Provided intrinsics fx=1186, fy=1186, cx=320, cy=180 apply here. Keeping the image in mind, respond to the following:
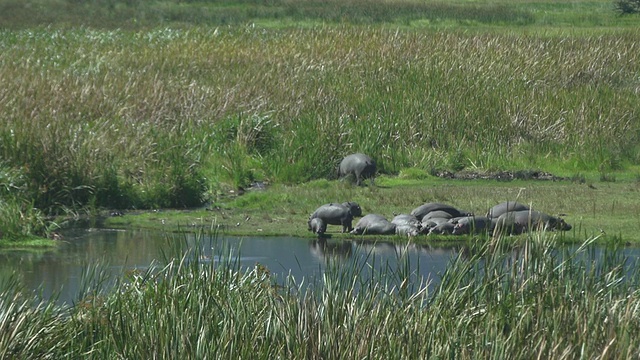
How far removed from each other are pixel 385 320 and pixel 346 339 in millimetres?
291

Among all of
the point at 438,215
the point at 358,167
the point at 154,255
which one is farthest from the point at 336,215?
the point at 358,167

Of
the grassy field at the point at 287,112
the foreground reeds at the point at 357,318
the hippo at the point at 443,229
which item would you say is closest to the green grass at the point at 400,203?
the hippo at the point at 443,229

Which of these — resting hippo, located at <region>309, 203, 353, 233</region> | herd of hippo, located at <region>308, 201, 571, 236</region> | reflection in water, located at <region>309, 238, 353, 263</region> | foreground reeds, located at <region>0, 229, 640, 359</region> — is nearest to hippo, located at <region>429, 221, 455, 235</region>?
herd of hippo, located at <region>308, 201, 571, 236</region>

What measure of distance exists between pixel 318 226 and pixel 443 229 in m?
1.46

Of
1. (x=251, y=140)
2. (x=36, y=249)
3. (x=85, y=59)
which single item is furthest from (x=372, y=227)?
(x=85, y=59)

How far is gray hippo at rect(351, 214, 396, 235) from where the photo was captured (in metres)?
13.6

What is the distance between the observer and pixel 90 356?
7.43m

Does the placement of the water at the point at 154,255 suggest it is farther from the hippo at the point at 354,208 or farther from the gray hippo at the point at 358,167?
the gray hippo at the point at 358,167

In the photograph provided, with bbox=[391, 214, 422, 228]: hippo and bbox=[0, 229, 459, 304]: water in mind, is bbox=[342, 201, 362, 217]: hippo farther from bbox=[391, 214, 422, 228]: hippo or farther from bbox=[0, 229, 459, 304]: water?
bbox=[0, 229, 459, 304]: water

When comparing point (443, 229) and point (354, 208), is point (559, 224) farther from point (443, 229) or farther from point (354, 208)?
point (354, 208)

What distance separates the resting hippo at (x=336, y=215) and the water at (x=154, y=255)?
0.88ft

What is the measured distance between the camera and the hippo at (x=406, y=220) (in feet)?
44.4

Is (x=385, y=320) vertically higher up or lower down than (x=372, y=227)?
higher up

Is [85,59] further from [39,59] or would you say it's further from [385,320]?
[385,320]
